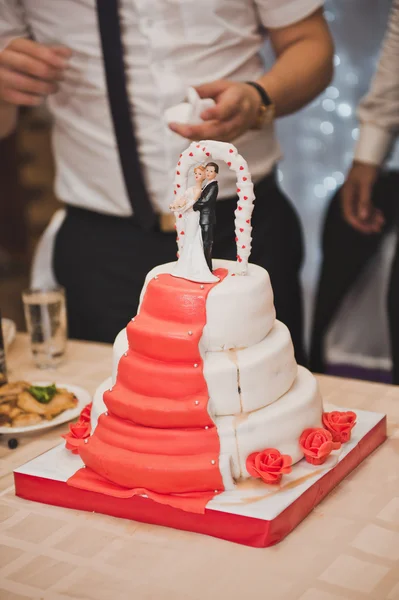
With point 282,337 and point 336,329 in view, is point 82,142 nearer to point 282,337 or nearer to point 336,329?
point 282,337

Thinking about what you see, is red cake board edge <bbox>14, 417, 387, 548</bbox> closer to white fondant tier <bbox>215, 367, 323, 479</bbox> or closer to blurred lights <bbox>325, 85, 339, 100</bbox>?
white fondant tier <bbox>215, 367, 323, 479</bbox>

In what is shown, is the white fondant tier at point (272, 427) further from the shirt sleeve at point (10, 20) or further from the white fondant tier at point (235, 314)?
the shirt sleeve at point (10, 20)

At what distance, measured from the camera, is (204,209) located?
117 cm

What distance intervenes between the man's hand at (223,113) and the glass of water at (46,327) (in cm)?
45

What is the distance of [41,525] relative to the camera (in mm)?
1128

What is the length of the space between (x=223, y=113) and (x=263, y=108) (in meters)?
0.17

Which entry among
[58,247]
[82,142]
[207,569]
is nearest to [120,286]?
[58,247]

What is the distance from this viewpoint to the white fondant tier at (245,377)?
3.65 feet

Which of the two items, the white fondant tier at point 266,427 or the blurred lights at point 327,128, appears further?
the blurred lights at point 327,128

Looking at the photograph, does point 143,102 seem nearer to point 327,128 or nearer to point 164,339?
point 164,339

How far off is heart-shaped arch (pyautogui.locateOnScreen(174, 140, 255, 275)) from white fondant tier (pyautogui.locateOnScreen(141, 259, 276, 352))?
51 mm

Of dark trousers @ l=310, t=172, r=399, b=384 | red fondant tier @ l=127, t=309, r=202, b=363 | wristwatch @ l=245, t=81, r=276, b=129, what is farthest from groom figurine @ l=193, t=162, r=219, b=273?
dark trousers @ l=310, t=172, r=399, b=384

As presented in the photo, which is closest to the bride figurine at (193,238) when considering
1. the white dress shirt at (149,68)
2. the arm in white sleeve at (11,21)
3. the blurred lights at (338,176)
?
the white dress shirt at (149,68)

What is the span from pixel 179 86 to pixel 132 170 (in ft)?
0.73
